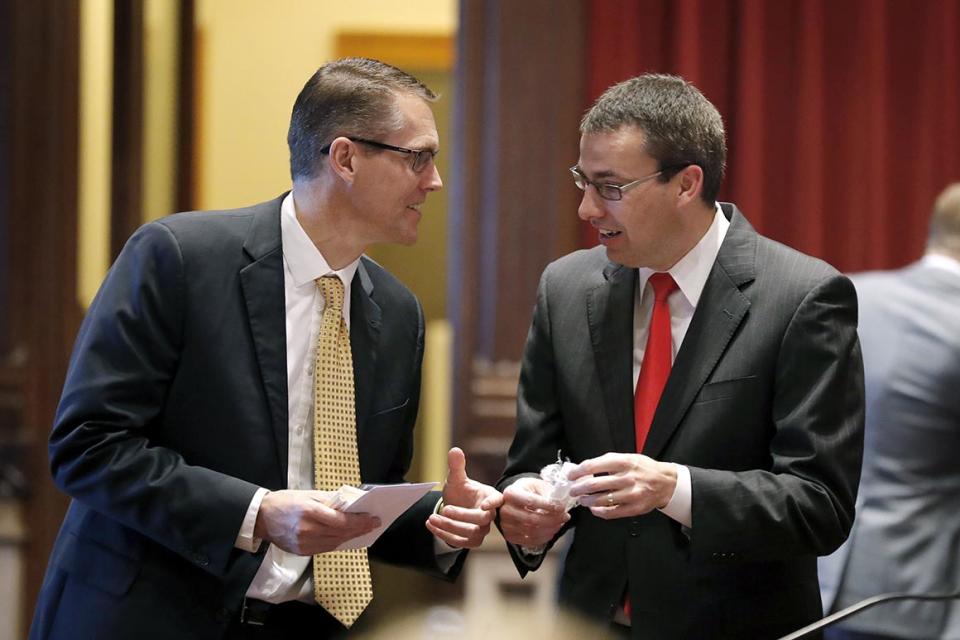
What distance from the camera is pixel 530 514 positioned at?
6.72ft

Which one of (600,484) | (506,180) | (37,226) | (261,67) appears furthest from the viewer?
(261,67)

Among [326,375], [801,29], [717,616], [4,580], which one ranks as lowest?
[4,580]

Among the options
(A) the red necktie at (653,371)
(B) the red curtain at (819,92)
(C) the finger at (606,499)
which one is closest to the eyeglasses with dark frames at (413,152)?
(A) the red necktie at (653,371)

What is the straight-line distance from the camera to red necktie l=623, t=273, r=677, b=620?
2.14 meters

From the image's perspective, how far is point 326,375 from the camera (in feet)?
7.02

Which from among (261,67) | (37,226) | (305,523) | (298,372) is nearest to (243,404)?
(298,372)

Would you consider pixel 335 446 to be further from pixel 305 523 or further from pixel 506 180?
pixel 506 180

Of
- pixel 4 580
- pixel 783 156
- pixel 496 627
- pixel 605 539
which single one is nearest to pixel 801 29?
pixel 783 156

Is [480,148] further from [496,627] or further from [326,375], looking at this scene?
[496,627]

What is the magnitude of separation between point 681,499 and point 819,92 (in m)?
2.23

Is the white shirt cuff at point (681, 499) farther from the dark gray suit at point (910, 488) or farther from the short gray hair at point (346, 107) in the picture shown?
the dark gray suit at point (910, 488)

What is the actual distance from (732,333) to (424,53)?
356 cm

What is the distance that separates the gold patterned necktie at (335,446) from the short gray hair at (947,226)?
5.81ft

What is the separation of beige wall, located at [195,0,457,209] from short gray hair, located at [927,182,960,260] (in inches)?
105
